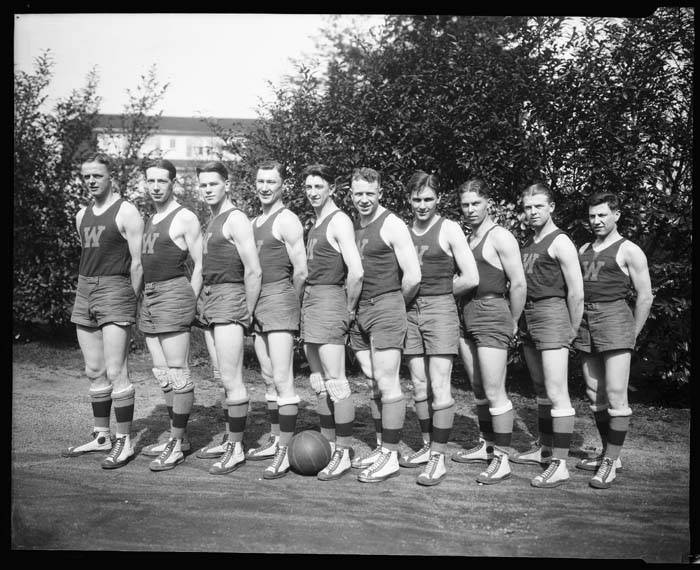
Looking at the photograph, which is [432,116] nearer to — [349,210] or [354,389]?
[349,210]

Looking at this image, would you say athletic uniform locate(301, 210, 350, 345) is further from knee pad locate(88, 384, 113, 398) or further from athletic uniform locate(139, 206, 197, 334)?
knee pad locate(88, 384, 113, 398)

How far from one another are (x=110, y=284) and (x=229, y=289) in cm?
97

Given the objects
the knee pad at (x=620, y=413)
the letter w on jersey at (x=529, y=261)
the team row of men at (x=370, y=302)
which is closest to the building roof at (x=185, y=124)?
the team row of men at (x=370, y=302)

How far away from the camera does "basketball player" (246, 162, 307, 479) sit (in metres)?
4.72

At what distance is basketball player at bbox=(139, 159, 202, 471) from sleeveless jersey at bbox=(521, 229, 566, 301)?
2.52m

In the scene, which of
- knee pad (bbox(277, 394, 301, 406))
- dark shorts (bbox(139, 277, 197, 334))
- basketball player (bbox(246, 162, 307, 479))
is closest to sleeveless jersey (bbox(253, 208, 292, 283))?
basketball player (bbox(246, 162, 307, 479))

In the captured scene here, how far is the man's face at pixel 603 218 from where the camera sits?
187 inches

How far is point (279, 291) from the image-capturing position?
477 cm

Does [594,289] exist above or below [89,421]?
above

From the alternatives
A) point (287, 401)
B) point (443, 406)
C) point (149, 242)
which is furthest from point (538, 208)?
point (149, 242)

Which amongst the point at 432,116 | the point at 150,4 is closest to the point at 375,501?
the point at 150,4

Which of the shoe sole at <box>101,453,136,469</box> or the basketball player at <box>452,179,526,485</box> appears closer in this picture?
the basketball player at <box>452,179,526,485</box>

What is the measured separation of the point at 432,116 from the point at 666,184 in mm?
2452

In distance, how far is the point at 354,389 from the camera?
756 centimetres
